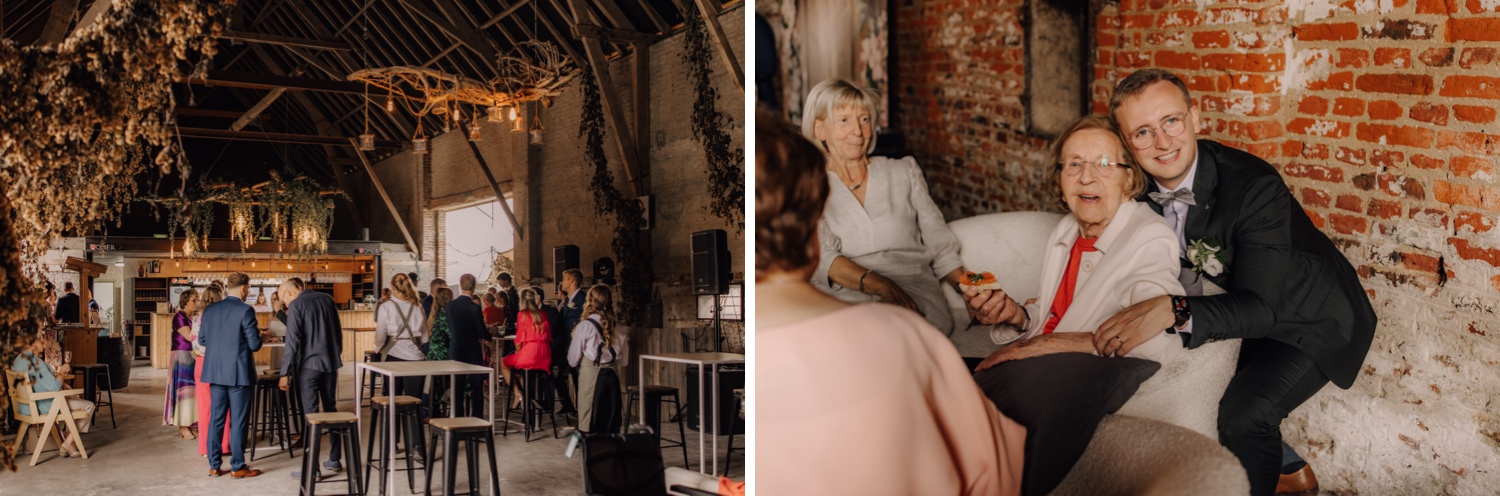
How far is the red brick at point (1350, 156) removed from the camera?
2.06 meters

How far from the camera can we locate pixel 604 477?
4.47m

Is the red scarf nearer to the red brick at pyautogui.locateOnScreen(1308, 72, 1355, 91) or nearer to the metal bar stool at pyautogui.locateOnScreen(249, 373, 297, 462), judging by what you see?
the red brick at pyautogui.locateOnScreen(1308, 72, 1355, 91)

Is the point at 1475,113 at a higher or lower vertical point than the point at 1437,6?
lower

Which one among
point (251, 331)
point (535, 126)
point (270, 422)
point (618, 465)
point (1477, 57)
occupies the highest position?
point (535, 126)

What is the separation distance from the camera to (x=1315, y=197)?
2.11 meters

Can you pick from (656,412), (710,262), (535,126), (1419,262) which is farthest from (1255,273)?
(535,126)

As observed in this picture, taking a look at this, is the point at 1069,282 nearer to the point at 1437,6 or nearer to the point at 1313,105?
the point at 1313,105

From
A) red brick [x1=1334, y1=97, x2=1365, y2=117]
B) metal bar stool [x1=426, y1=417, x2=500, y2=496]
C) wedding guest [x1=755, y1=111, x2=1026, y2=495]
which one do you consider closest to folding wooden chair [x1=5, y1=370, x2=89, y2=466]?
metal bar stool [x1=426, y1=417, x2=500, y2=496]

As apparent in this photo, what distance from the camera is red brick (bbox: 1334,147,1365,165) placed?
2062 mm

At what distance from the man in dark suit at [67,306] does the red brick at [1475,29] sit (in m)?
4.14

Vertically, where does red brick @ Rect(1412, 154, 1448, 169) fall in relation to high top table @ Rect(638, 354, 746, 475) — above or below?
above

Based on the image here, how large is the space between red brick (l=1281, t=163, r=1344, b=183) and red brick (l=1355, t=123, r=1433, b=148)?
0.09m

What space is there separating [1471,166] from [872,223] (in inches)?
54.6

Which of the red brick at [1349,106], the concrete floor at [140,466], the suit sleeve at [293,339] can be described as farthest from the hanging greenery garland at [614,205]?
the red brick at [1349,106]
